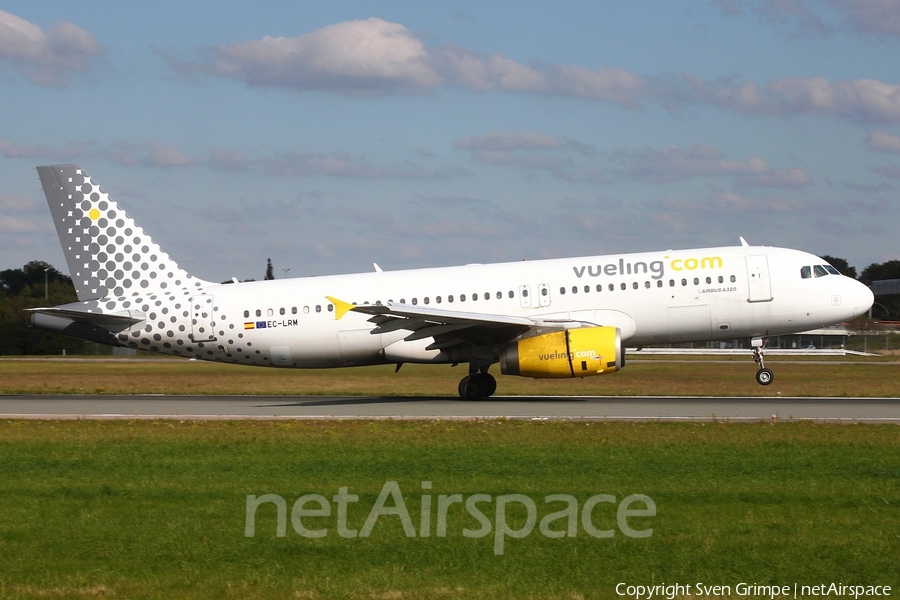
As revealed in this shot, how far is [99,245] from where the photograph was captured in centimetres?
2906

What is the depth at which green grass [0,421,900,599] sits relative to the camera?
8539 mm

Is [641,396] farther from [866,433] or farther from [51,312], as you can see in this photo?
[51,312]

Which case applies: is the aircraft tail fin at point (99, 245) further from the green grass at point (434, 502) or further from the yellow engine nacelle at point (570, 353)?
the green grass at point (434, 502)

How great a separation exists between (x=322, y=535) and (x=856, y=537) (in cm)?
508

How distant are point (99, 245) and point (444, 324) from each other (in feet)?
35.1

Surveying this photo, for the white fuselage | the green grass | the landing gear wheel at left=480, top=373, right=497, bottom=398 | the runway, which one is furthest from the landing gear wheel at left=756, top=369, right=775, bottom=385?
the green grass

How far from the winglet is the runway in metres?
2.28

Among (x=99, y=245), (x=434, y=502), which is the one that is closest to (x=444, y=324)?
(x=99, y=245)

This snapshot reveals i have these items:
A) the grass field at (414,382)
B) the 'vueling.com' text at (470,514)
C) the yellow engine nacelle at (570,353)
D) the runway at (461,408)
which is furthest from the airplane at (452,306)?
the 'vueling.com' text at (470,514)

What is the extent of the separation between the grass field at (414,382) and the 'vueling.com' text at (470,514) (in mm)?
18178

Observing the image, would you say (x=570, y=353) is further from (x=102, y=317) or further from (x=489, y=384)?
(x=102, y=317)

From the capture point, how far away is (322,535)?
9875mm

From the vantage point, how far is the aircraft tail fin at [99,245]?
28.9 m

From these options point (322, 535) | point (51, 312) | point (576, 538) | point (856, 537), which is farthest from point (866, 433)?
point (51, 312)
